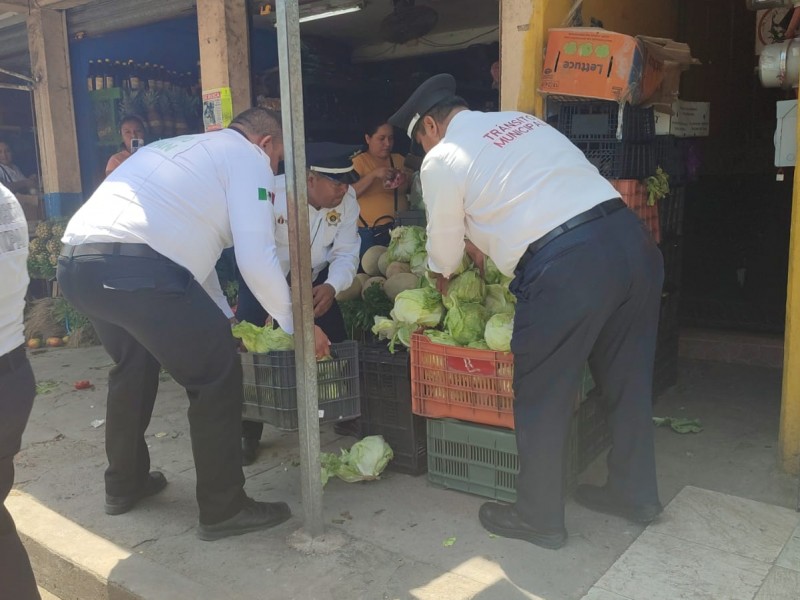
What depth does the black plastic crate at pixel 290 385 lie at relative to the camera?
351 cm

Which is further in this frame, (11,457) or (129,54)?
(129,54)

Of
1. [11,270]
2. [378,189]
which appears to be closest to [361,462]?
[11,270]

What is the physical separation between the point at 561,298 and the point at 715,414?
8.21ft

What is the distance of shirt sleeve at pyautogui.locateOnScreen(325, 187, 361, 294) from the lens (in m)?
4.34

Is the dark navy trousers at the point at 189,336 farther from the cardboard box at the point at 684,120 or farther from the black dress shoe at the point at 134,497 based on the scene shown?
the cardboard box at the point at 684,120

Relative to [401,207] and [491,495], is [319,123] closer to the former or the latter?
[401,207]

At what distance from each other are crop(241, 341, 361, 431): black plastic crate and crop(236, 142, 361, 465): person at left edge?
2.03ft

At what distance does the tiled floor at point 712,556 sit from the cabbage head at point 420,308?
57.5 inches

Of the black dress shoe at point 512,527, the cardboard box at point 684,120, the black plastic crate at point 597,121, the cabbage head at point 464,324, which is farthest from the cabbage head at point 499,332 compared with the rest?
the cardboard box at point 684,120

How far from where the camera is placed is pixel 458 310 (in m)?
3.66

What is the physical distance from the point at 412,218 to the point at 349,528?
240cm

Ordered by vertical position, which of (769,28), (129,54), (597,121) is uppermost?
(129,54)

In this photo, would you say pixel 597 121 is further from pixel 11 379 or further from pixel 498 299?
pixel 11 379

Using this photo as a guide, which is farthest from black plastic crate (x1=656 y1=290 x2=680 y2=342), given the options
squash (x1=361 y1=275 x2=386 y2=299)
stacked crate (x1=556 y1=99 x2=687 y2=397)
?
squash (x1=361 y1=275 x2=386 y2=299)
